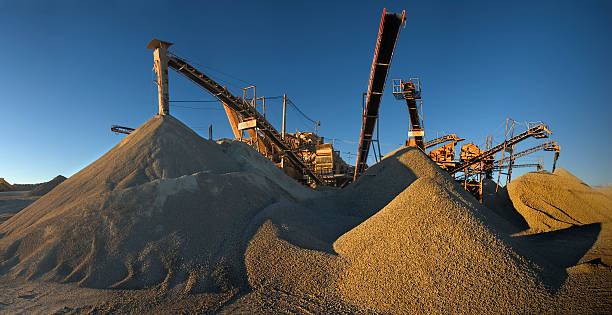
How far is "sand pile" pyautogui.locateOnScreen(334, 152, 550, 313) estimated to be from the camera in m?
3.06

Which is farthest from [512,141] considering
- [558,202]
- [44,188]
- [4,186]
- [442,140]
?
[4,186]

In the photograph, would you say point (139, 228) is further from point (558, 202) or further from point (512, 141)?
point (512, 141)

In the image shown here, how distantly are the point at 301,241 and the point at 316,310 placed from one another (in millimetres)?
1733

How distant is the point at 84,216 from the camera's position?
4902 millimetres

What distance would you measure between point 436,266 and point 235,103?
490 inches

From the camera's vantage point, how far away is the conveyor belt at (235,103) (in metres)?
11.5

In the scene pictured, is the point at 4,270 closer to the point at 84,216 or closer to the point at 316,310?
the point at 84,216

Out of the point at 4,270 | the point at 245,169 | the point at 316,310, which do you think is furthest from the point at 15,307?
the point at 245,169

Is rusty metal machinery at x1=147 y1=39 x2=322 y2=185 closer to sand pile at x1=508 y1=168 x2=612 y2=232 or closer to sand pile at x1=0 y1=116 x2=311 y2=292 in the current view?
sand pile at x1=0 y1=116 x2=311 y2=292

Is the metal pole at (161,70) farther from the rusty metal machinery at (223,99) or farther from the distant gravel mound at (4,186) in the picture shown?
the distant gravel mound at (4,186)

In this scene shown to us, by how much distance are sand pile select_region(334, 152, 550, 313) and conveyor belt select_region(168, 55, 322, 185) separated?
1051 cm

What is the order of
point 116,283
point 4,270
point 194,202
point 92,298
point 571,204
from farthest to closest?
1. point 571,204
2. point 194,202
3. point 4,270
4. point 116,283
5. point 92,298

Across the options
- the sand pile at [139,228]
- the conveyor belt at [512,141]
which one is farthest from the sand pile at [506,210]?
the sand pile at [139,228]

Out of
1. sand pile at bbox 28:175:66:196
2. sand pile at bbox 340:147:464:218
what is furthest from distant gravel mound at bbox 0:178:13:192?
sand pile at bbox 340:147:464:218
